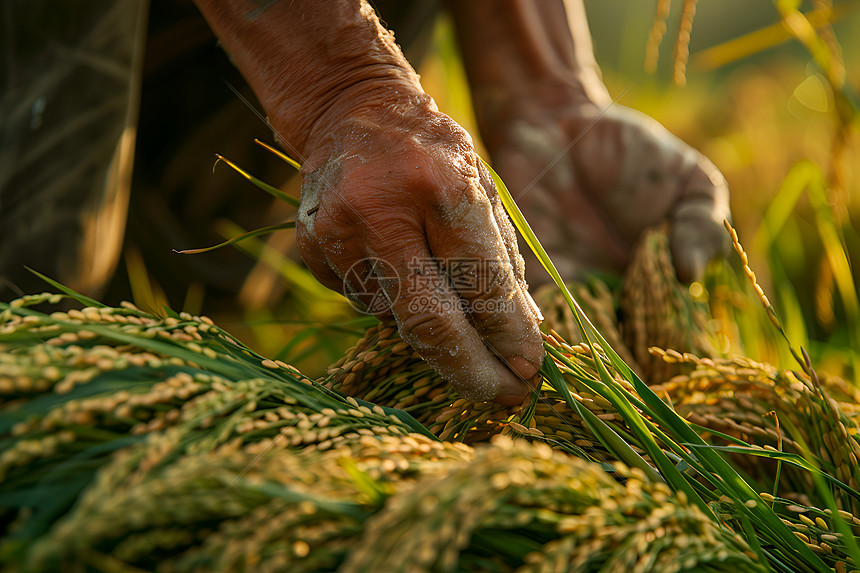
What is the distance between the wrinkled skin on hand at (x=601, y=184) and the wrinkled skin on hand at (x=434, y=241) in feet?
2.08

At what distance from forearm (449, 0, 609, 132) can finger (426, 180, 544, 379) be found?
3.24 feet

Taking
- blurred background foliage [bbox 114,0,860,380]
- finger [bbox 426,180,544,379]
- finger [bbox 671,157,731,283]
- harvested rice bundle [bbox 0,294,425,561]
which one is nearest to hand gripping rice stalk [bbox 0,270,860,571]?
harvested rice bundle [bbox 0,294,425,561]

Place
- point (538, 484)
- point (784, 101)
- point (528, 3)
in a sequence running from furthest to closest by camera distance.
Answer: point (784, 101) < point (528, 3) < point (538, 484)

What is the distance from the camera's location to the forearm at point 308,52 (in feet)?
2.28

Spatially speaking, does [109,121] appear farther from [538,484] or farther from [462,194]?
[538,484]

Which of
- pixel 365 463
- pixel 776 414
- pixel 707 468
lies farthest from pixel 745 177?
pixel 365 463

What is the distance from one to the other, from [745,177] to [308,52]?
228 cm

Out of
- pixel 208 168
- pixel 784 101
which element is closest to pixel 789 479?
pixel 208 168

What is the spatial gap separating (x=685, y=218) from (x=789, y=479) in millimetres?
634

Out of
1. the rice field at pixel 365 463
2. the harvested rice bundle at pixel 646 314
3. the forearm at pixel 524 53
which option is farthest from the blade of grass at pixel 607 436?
the forearm at pixel 524 53

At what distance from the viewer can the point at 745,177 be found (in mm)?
2418

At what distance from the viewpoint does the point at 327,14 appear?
0.69m

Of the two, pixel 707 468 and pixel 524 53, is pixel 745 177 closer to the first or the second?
pixel 524 53

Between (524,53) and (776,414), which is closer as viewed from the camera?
(776,414)
